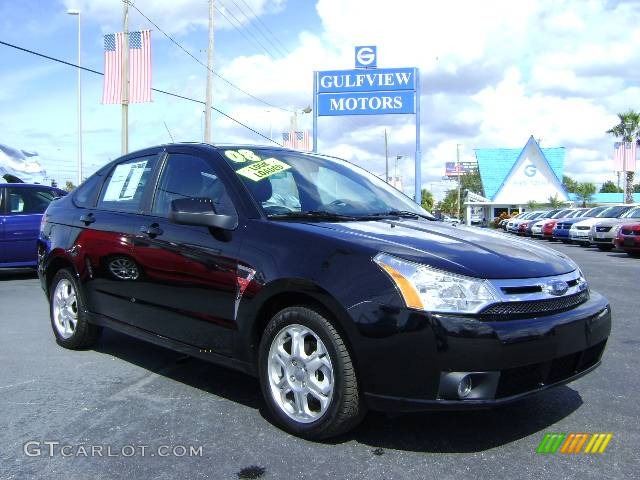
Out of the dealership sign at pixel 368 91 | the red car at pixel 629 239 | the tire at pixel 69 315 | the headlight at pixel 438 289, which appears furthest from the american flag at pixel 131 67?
the headlight at pixel 438 289

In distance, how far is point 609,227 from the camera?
18.5m

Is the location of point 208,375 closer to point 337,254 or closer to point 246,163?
point 246,163

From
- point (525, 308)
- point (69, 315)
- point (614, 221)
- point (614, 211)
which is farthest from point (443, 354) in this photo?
point (614, 211)

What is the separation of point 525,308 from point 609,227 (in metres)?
17.4

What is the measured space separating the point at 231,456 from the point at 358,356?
2.67 feet

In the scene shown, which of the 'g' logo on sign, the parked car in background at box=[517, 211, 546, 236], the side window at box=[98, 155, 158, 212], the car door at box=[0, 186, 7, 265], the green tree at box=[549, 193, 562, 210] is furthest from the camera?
the green tree at box=[549, 193, 562, 210]

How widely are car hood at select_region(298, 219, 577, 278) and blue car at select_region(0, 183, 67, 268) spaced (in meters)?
7.94

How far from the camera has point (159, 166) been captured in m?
4.48

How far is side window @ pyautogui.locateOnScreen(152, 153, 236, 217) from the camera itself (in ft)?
13.0

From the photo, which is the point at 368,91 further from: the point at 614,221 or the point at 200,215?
the point at 200,215

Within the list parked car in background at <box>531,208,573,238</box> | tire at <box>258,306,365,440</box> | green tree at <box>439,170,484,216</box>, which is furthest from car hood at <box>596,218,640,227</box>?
green tree at <box>439,170,484,216</box>

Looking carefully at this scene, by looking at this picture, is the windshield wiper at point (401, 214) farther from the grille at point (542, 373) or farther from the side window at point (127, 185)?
the side window at point (127, 185)

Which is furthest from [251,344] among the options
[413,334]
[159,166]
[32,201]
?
[32,201]

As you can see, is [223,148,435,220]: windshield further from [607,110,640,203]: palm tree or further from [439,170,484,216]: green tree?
[439,170,484,216]: green tree
